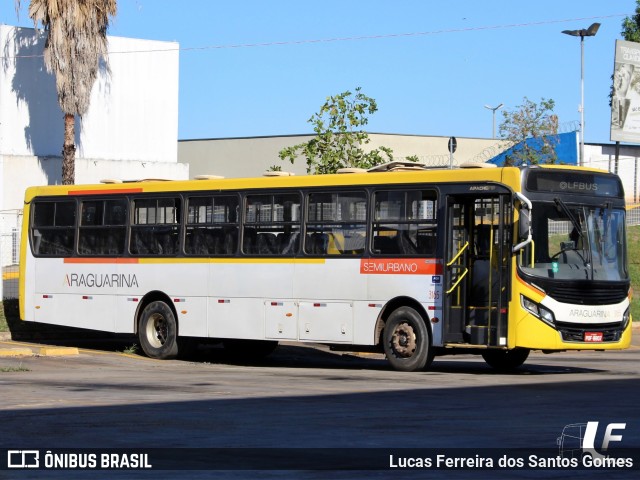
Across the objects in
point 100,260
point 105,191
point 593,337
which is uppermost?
point 105,191

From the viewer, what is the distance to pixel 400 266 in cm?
2045

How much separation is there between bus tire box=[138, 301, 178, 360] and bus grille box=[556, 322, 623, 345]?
307 inches

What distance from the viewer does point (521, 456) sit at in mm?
10211

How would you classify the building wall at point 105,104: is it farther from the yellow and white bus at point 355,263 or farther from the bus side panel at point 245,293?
the bus side panel at point 245,293

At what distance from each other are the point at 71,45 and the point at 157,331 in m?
18.9

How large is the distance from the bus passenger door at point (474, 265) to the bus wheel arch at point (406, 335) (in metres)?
0.44

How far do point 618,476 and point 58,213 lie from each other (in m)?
18.1

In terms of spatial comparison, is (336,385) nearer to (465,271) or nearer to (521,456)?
(465,271)

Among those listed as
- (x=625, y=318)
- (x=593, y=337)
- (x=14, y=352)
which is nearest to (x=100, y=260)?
(x=14, y=352)

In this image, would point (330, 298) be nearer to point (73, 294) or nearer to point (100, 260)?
point (100, 260)

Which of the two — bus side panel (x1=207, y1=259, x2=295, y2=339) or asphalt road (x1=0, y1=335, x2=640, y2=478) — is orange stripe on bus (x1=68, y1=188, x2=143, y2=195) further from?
asphalt road (x1=0, y1=335, x2=640, y2=478)

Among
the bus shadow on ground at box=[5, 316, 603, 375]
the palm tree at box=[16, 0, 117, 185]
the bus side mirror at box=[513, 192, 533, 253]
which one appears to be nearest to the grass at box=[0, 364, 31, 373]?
the bus shadow on ground at box=[5, 316, 603, 375]

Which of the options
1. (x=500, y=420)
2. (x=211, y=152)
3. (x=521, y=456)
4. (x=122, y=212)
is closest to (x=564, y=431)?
(x=500, y=420)

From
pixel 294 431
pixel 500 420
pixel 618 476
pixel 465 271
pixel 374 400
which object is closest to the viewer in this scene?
pixel 618 476
